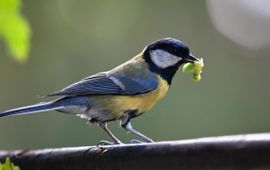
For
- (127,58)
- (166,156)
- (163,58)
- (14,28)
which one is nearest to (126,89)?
(163,58)

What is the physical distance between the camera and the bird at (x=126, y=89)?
2.38m

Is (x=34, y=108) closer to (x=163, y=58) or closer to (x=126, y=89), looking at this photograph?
(x=126, y=89)

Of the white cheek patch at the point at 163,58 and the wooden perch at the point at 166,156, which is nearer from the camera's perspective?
the wooden perch at the point at 166,156

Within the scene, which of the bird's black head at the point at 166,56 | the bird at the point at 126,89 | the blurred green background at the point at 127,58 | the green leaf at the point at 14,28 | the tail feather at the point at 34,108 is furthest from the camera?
the blurred green background at the point at 127,58

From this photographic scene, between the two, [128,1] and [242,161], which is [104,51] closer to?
[128,1]

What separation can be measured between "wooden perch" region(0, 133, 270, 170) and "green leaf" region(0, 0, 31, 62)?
0.30 meters

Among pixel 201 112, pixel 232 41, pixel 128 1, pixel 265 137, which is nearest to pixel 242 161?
pixel 265 137

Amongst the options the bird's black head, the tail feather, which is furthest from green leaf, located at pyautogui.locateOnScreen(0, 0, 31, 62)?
the bird's black head

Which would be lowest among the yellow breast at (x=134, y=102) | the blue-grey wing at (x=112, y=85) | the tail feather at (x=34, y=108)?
the yellow breast at (x=134, y=102)

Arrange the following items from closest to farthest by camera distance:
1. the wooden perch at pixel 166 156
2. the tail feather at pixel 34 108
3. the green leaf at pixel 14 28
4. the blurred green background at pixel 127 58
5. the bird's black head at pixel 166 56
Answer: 1. the wooden perch at pixel 166 156
2. the green leaf at pixel 14 28
3. the tail feather at pixel 34 108
4. the bird's black head at pixel 166 56
5. the blurred green background at pixel 127 58

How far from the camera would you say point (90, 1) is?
5.93 metres

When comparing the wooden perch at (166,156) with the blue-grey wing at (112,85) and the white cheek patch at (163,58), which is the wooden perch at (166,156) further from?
the white cheek patch at (163,58)

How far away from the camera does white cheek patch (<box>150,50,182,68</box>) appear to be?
258cm

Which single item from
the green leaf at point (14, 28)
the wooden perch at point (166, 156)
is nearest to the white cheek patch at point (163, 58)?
the green leaf at point (14, 28)
